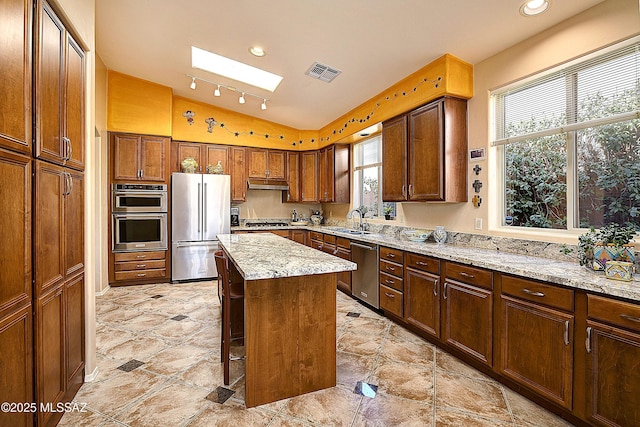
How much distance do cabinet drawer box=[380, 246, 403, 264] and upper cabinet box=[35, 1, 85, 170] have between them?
282cm

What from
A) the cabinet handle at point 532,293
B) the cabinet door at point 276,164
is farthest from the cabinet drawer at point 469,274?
the cabinet door at point 276,164

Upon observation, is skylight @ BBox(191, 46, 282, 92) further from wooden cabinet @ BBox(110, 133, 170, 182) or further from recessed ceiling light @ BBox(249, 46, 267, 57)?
wooden cabinet @ BBox(110, 133, 170, 182)

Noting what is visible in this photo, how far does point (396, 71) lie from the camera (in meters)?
3.45

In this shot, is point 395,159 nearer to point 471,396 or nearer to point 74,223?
point 471,396

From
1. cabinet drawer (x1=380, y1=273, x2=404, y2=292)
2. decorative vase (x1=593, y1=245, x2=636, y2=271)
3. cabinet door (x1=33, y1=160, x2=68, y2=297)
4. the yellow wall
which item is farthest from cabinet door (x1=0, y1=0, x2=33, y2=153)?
the yellow wall

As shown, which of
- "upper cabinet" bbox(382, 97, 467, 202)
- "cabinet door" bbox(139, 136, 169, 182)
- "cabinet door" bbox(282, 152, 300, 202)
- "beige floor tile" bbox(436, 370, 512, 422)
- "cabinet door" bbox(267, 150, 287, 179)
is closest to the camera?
"beige floor tile" bbox(436, 370, 512, 422)

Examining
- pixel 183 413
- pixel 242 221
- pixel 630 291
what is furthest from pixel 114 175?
pixel 630 291

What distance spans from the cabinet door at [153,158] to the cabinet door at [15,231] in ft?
12.1

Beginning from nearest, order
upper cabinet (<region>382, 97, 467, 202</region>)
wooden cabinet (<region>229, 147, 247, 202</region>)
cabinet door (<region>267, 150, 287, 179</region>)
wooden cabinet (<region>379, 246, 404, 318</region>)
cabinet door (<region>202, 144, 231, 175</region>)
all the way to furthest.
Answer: upper cabinet (<region>382, 97, 467, 202</region>) < wooden cabinet (<region>379, 246, 404, 318</region>) < cabinet door (<region>202, 144, 231, 175</region>) < wooden cabinet (<region>229, 147, 247, 202</region>) < cabinet door (<region>267, 150, 287, 179</region>)

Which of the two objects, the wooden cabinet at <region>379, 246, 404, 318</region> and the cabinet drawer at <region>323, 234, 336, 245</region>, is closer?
the wooden cabinet at <region>379, 246, 404, 318</region>

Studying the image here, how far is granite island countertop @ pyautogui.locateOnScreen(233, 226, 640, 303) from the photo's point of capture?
160 centimetres

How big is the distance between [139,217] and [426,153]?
4.32m

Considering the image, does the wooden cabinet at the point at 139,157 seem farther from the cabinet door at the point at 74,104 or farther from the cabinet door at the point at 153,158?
the cabinet door at the point at 74,104

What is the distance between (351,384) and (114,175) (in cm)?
459
